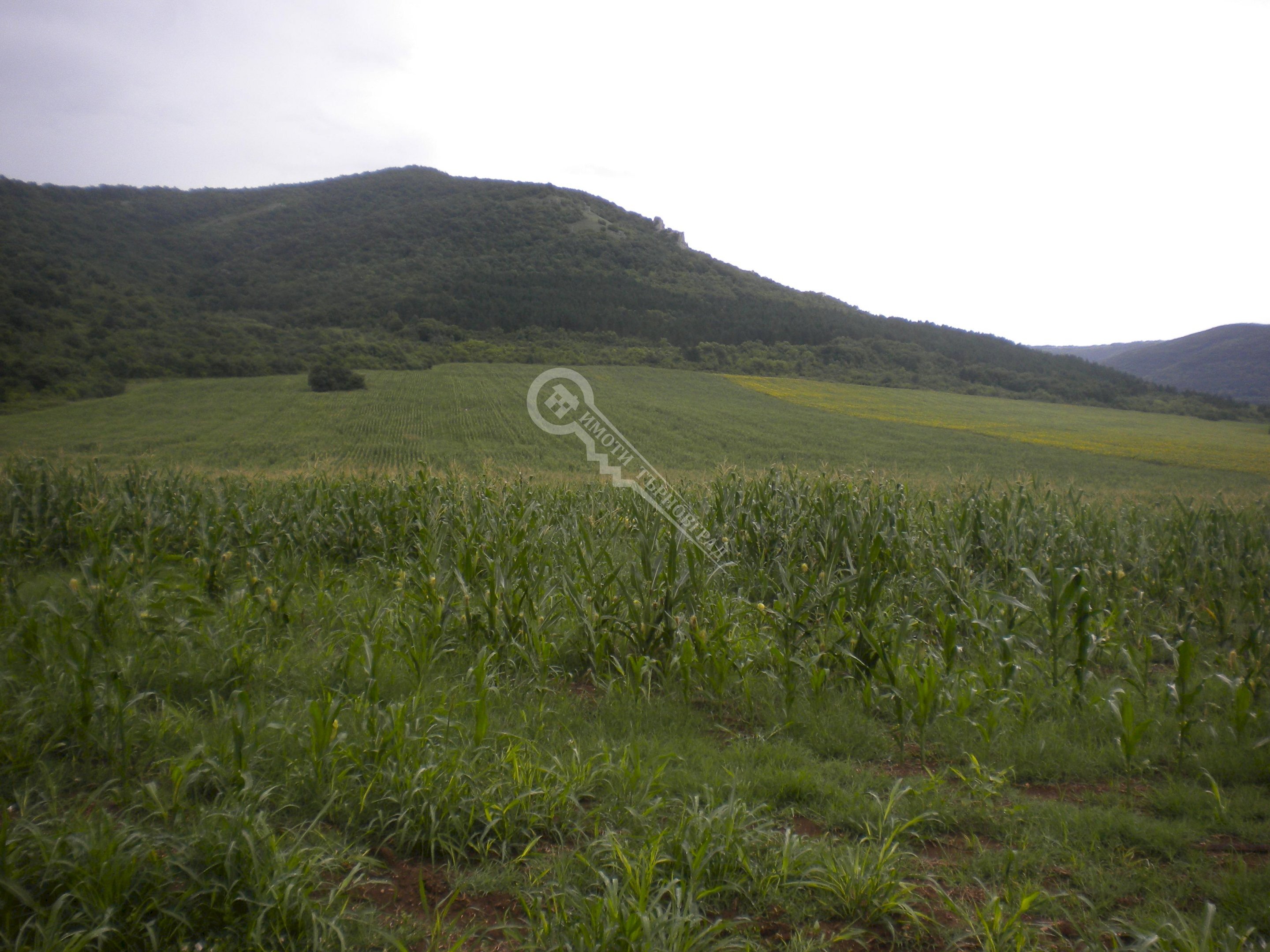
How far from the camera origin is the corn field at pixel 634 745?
174 centimetres

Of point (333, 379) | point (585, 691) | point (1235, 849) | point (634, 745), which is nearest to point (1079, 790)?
point (1235, 849)

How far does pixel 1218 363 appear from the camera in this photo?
25297 mm

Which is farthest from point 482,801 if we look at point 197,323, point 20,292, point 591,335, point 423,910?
point 591,335

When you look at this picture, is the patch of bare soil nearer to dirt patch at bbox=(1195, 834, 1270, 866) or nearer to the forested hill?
dirt patch at bbox=(1195, 834, 1270, 866)

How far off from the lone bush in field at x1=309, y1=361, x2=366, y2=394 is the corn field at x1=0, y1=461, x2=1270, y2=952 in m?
32.7

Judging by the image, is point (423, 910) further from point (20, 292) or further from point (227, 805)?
point (20, 292)

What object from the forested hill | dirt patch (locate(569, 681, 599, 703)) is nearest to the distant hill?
the forested hill

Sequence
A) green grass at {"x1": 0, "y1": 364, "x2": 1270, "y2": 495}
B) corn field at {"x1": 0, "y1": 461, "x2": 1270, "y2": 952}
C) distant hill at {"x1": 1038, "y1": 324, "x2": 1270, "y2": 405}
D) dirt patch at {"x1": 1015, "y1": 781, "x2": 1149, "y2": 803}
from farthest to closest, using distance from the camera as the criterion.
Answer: distant hill at {"x1": 1038, "y1": 324, "x2": 1270, "y2": 405} → green grass at {"x1": 0, "y1": 364, "x2": 1270, "y2": 495} → dirt patch at {"x1": 1015, "y1": 781, "x2": 1149, "y2": 803} → corn field at {"x1": 0, "y1": 461, "x2": 1270, "y2": 952}

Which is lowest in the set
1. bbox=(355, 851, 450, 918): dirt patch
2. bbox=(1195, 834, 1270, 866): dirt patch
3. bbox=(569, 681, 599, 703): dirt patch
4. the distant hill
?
bbox=(569, 681, 599, 703): dirt patch

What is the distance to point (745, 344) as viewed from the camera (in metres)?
64.8

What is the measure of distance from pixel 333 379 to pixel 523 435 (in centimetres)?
1555

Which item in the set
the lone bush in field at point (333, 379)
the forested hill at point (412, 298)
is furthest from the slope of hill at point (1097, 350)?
the lone bush in field at point (333, 379)

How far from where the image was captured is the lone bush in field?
115ft

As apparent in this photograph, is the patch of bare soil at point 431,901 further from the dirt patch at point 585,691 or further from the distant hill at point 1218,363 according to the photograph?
the distant hill at point 1218,363
